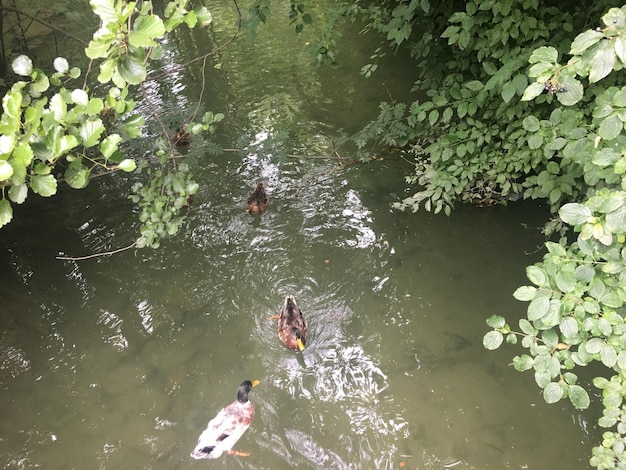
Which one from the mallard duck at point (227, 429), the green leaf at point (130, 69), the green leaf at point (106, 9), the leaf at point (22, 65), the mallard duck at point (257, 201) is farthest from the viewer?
the mallard duck at point (257, 201)

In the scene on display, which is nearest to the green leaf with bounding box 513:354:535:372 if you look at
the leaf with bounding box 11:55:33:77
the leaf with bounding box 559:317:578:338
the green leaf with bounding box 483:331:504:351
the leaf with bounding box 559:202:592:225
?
the green leaf with bounding box 483:331:504:351

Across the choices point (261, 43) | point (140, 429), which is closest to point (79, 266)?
point (140, 429)

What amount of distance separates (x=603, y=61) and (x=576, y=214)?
0.52 meters

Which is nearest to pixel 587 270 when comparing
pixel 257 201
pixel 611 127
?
pixel 611 127

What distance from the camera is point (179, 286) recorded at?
4.32m

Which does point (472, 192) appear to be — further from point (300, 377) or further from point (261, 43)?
point (261, 43)

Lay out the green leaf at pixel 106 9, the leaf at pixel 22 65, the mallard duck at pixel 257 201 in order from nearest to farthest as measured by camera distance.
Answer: the green leaf at pixel 106 9 → the leaf at pixel 22 65 → the mallard duck at pixel 257 201

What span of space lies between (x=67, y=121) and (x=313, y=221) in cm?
350

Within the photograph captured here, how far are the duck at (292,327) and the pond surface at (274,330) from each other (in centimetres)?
18

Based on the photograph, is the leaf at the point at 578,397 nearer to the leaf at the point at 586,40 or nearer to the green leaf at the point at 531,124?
the leaf at the point at 586,40

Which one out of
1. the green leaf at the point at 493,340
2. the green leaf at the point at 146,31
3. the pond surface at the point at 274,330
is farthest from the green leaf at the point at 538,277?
the pond surface at the point at 274,330

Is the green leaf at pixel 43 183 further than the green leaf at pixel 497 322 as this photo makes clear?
No

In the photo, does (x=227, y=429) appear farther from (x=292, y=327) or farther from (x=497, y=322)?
(x=497, y=322)

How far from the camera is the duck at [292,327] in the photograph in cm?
358
